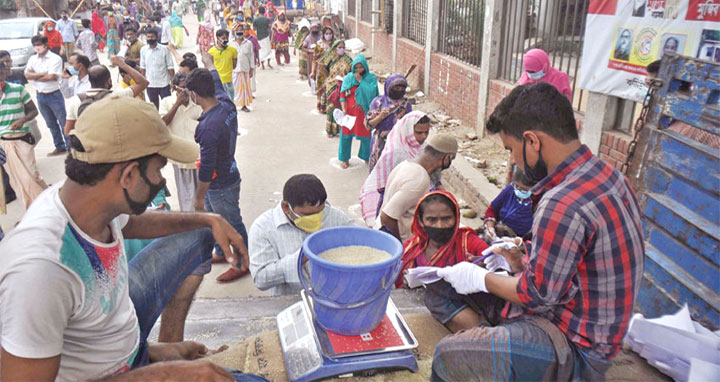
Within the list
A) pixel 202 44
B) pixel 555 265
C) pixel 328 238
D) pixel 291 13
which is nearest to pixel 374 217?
pixel 328 238

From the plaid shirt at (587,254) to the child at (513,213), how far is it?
198 cm

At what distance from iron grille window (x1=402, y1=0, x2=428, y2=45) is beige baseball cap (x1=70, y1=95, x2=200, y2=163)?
1094cm

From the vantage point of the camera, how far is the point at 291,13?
90.2ft

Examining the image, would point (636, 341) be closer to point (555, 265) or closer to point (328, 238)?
point (555, 265)

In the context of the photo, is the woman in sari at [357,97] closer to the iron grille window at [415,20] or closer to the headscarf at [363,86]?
the headscarf at [363,86]

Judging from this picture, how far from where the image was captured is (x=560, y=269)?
6.06 ft

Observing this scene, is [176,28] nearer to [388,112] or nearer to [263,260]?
[388,112]

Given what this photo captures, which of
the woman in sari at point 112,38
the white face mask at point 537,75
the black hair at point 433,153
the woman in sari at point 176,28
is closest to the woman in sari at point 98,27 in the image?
the woman in sari at point 112,38

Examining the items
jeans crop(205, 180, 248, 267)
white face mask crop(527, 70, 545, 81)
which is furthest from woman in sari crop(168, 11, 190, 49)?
white face mask crop(527, 70, 545, 81)

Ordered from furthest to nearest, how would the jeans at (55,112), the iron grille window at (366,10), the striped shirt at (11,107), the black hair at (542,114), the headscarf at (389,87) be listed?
the iron grille window at (366,10) → the jeans at (55,112) → the headscarf at (389,87) → the striped shirt at (11,107) → the black hair at (542,114)

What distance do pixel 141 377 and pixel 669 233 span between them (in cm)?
299

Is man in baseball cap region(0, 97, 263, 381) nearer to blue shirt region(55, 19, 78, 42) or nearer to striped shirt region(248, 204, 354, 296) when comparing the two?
striped shirt region(248, 204, 354, 296)

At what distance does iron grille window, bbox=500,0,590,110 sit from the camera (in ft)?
19.8

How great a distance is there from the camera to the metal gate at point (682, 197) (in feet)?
8.99
